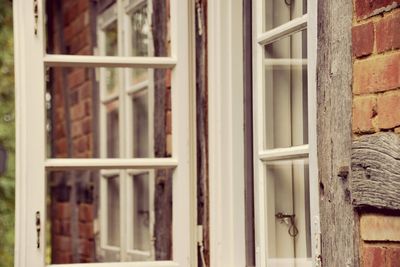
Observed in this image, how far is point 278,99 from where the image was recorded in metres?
3.18

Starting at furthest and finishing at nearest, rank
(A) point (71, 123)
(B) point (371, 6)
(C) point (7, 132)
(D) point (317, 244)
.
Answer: (C) point (7, 132), (A) point (71, 123), (D) point (317, 244), (B) point (371, 6)

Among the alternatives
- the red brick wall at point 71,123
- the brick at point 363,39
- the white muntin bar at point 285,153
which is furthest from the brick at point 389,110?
the red brick wall at point 71,123

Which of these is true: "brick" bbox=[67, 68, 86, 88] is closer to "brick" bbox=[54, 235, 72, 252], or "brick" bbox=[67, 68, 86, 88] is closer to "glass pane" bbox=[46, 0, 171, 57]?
"glass pane" bbox=[46, 0, 171, 57]

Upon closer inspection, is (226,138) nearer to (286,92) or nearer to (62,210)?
(286,92)

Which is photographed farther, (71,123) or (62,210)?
(62,210)

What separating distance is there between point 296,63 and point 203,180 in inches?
23.3

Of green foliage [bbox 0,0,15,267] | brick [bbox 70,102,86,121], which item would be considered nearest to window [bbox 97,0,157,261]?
brick [bbox 70,102,86,121]

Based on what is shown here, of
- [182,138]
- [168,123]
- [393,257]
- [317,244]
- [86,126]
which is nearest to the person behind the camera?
[393,257]

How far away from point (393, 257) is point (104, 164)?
1246 mm

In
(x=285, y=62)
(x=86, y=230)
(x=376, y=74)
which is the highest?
(x=285, y=62)

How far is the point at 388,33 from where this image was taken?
239cm

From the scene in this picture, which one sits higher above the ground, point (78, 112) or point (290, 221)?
point (78, 112)

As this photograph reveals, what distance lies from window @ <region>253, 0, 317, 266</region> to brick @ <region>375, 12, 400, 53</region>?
1.57 ft

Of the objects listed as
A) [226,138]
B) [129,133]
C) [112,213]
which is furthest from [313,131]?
[112,213]
